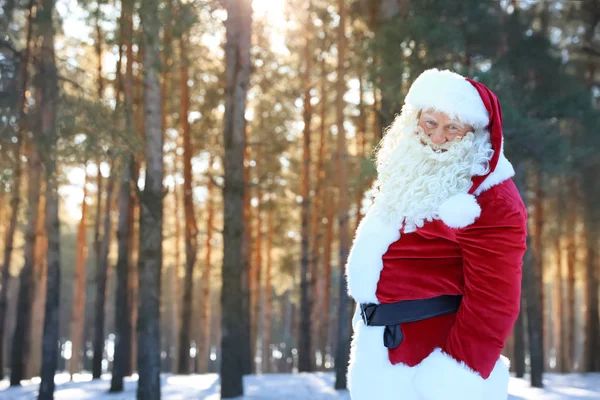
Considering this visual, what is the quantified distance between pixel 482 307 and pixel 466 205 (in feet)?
1.14

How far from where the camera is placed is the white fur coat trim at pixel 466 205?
2355mm

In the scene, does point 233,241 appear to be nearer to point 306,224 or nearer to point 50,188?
point 50,188

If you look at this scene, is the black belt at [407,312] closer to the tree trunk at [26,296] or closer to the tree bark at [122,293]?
the tree bark at [122,293]

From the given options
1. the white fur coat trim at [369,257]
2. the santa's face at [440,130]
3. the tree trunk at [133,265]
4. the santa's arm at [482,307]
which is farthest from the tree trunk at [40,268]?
the santa's arm at [482,307]

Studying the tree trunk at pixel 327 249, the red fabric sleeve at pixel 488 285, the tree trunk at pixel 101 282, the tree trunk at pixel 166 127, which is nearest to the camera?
the red fabric sleeve at pixel 488 285

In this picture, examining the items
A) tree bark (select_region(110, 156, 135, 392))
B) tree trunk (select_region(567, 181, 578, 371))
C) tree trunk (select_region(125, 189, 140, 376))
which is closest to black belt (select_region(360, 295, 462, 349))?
tree bark (select_region(110, 156, 135, 392))

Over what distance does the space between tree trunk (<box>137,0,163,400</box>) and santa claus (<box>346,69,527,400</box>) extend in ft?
21.7

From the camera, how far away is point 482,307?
2.28 m

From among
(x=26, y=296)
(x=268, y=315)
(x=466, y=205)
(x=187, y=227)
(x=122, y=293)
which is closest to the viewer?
(x=466, y=205)

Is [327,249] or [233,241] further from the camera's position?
[327,249]

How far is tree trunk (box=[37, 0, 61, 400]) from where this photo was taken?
963cm

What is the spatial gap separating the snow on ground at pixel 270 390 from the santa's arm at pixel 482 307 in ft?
28.9

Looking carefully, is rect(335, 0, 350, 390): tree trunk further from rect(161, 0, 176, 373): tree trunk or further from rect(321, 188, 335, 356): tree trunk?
rect(321, 188, 335, 356): tree trunk

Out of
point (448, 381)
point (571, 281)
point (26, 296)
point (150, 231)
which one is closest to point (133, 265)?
point (26, 296)
